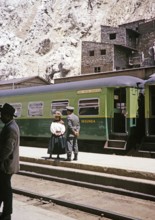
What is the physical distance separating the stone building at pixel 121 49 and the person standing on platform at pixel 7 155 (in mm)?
40147

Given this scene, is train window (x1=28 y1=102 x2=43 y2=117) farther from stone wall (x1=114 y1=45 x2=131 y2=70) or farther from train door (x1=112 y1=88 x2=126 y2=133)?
stone wall (x1=114 y1=45 x2=131 y2=70)

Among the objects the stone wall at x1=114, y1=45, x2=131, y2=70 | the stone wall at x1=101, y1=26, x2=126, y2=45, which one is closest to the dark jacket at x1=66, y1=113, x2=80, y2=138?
the stone wall at x1=114, y1=45, x2=131, y2=70

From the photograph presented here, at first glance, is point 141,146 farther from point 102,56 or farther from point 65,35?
point 65,35

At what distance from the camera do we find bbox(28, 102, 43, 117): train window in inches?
719

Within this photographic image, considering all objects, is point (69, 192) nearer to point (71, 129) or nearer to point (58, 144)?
point (71, 129)

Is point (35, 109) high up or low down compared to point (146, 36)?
down

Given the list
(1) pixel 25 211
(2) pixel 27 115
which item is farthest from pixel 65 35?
(1) pixel 25 211

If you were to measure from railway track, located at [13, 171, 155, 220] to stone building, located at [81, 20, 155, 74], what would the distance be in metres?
35.1

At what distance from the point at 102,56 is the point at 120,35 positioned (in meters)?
5.79

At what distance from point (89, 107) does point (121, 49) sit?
3151 cm

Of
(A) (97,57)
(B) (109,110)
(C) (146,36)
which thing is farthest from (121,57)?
(B) (109,110)

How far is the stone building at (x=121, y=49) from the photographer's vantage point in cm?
4520

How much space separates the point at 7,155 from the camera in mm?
5305

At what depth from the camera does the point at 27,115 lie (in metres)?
19.1
